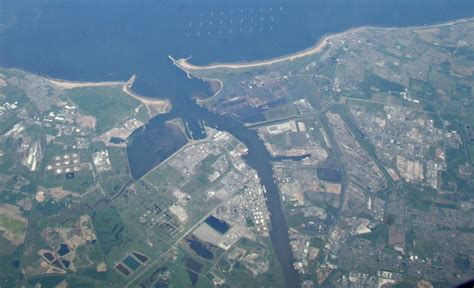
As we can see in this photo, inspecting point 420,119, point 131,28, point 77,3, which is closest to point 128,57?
point 131,28

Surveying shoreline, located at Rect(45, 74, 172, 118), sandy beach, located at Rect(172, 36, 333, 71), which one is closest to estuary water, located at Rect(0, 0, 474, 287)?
shoreline, located at Rect(45, 74, 172, 118)

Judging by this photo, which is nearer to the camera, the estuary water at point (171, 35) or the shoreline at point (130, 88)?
the shoreline at point (130, 88)

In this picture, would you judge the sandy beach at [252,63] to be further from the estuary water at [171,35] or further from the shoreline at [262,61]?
the estuary water at [171,35]

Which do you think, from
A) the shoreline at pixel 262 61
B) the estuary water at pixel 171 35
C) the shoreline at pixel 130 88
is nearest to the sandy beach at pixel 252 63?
the shoreline at pixel 262 61

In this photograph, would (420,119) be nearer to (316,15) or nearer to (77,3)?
(316,15)

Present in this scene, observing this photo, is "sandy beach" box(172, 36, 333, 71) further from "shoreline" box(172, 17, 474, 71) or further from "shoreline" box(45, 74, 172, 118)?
"shoreline" box(45, 74, 172, 118)

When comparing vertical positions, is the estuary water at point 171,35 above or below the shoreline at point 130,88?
above

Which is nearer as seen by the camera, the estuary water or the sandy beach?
the estuary water

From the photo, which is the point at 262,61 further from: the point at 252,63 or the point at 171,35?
the point at 171,35
